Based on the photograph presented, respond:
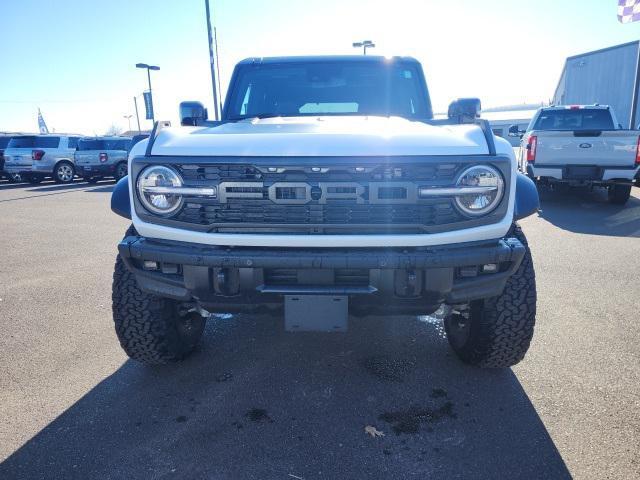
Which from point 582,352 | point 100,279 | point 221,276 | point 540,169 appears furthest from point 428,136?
point 540,169

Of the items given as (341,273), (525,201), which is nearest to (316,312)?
(341,273)

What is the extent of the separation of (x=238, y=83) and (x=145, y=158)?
193 centimetres

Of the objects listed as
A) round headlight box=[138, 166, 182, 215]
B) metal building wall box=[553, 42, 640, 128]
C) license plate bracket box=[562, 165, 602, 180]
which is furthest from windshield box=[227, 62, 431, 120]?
metal building wall box=[553, 42, 640, 128]

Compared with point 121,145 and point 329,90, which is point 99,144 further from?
point 329,90

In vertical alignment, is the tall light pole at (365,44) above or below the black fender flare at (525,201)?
above

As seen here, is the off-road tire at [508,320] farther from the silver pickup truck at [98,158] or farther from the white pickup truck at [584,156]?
the silver pickup truck at [98,158]

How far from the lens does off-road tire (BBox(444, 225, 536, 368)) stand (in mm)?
2535

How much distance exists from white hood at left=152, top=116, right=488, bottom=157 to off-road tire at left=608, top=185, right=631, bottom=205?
7993 mm

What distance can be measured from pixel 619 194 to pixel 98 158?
15816 mm

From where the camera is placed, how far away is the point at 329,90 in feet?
12.5

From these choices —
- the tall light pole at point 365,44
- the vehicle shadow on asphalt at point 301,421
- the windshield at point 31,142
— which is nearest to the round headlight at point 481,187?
the vehicle shadow on asphalt at point 301,421

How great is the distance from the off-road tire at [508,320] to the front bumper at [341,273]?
33cm

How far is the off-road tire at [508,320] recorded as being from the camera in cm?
254

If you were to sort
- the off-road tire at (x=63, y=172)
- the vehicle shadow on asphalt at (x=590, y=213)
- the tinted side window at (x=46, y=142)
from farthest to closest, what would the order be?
the off-road tire at (x=63, y=172)
the tinted side window at (x=46, y=142)
the vehicle shadow on asphalt at (x=590, y=213)
